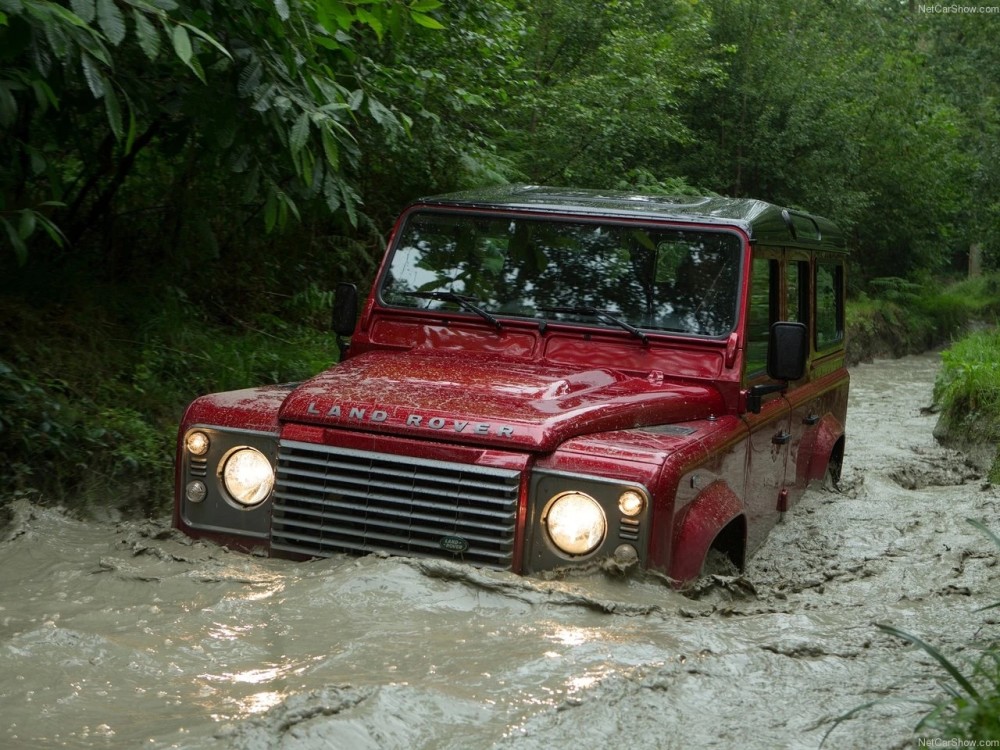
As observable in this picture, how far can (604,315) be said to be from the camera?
5.16 m

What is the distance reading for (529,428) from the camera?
4.12 meters

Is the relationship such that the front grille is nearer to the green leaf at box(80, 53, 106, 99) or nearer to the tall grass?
the green leaf at box(80, 53, 106, 99)

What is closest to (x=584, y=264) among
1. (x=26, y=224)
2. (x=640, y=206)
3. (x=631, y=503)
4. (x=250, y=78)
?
(x=640, y=206)

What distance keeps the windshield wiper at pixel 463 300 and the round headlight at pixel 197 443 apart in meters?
1.36

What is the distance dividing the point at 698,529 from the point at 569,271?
151cm

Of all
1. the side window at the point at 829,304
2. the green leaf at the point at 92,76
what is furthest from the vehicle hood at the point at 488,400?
the side window at the point at 829,304

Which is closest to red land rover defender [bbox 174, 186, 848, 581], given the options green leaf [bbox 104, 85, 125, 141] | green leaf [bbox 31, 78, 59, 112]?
green leaf [bbox 104, 85, 125, 141]

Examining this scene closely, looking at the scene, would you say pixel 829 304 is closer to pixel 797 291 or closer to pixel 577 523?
pixel 797 291

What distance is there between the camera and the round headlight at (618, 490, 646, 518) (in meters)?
3.96

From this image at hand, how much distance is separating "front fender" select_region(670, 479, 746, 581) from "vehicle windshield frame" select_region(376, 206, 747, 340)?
851mm

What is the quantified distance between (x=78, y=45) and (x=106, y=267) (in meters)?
3.95

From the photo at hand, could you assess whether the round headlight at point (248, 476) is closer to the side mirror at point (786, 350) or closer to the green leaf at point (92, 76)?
the green leaf at point (92, 76)

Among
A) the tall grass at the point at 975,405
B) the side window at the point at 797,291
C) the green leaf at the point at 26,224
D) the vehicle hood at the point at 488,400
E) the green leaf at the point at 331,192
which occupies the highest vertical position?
the green leaf at the point at 331,192

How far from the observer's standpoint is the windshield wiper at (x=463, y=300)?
5.22m
